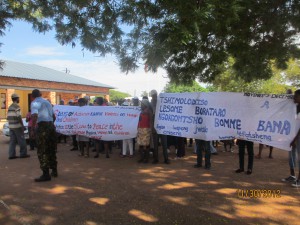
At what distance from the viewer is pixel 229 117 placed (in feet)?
23.0

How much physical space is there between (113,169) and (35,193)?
225 centimetres

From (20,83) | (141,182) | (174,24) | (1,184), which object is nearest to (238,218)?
(141,182)

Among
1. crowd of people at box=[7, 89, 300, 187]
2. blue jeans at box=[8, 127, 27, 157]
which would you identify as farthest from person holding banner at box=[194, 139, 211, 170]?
blue jeans at box=[8, 127, 27, 157]

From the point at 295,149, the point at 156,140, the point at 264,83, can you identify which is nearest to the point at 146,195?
the point at 156,140

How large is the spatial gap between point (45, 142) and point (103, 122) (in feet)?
10.2

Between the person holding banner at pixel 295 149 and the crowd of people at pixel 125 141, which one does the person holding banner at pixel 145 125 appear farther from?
the person holding banner at pixel 295 149

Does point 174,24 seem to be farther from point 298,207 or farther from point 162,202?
point 298,207

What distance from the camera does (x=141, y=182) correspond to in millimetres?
6383

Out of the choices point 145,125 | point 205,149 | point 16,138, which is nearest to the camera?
point 205,149

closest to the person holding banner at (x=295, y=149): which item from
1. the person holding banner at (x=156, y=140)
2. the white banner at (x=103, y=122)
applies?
the person holding banner at (x=156, y=140)

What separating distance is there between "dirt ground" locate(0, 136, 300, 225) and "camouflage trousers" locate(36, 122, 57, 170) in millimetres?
461
